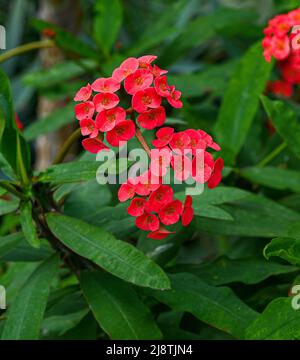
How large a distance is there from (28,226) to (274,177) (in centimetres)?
65

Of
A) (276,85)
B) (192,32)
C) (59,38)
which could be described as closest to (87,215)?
(59,38)

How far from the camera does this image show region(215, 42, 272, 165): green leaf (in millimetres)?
1705

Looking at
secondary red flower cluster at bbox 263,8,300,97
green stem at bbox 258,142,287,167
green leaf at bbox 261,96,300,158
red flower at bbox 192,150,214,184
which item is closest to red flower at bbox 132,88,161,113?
red flower at bbox 192,150,214,184

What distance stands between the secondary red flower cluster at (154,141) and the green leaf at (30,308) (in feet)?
0.79

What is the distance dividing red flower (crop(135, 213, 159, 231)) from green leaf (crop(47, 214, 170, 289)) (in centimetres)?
6

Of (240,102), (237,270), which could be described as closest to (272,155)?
(240,102)

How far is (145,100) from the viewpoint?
43.1 inches

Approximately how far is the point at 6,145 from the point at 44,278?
0.25 meters

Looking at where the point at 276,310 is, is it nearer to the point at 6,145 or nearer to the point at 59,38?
the point at 6,145

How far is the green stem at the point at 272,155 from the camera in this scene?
176 centimetres

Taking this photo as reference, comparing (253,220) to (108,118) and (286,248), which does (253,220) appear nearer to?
(286,248)

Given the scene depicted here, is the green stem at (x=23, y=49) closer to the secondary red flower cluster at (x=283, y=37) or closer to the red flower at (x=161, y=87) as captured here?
the secondary red flower cluster at (x=283, y=37)

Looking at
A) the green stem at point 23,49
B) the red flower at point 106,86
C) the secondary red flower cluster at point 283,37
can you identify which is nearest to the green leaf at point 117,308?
the red flower at point 106,86

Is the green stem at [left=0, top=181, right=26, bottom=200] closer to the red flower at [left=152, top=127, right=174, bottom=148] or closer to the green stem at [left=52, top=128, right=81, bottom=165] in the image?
the green stem at [left=52, top=128, right=81, bottom=165]
